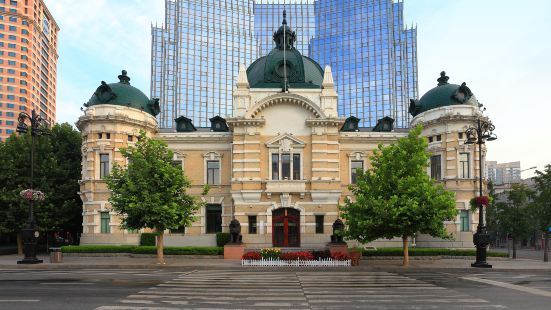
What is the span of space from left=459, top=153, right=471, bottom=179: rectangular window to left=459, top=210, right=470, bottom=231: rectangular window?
10.4ft

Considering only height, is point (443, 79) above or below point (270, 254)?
above

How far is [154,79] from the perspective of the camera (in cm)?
12875

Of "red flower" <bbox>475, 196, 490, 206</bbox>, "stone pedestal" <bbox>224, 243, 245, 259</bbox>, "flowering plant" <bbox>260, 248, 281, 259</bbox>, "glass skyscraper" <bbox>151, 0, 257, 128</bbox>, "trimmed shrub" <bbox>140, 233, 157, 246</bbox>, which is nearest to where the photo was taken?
"flowering plant" <bbox>260, 248, 281, 259</bbox>

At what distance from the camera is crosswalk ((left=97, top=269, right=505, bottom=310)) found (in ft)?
52.6

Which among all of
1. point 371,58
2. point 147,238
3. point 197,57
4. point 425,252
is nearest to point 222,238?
point 147,238

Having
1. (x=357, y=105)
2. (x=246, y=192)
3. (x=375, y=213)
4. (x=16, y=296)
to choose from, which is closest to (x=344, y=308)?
(x=16, y=296)

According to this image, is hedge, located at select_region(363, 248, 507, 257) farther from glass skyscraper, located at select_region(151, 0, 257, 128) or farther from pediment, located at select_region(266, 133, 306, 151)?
glass skyscraper, located at select_region(151, 0, 257, 128)

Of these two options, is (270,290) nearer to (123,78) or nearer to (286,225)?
(286,225)

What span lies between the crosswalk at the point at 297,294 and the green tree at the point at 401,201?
19.4 ft

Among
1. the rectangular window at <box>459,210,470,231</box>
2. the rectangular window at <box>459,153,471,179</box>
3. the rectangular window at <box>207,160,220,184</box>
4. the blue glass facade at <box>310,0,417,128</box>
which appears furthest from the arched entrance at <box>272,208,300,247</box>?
the blue glass facade at <box>310,0,417,128</box>

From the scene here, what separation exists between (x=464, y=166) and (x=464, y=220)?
188 inches

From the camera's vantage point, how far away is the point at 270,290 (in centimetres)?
1980

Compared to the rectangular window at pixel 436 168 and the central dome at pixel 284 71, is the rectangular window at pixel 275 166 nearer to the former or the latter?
the central dome at pixel 284 71

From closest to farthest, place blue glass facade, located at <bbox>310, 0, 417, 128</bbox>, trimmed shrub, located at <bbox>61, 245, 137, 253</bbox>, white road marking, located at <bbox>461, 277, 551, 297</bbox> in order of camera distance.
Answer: white road marking, located at <bbox>461, 277, 551, 297</bbox>
trimmed shrub, located at <bbox>61, 245, 137, 253</bbox>
blue glass facade, located at <bbox>310, 0, 417, 128</bbox>
